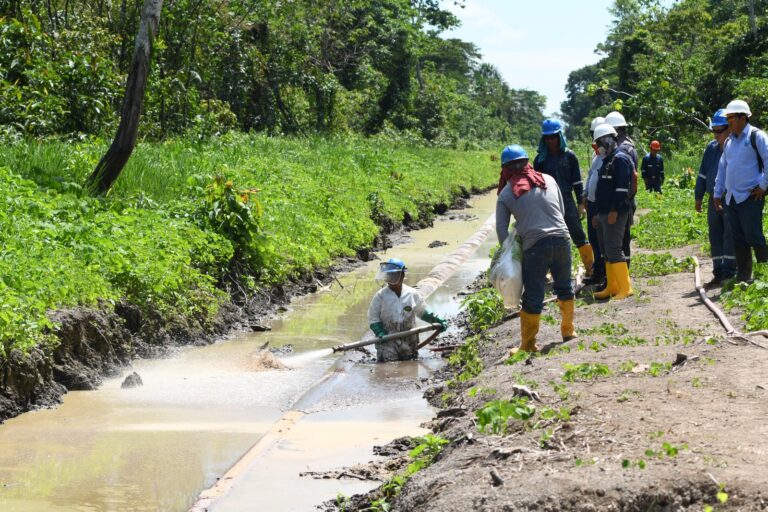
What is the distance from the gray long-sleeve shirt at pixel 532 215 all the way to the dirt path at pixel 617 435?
1.01 metres

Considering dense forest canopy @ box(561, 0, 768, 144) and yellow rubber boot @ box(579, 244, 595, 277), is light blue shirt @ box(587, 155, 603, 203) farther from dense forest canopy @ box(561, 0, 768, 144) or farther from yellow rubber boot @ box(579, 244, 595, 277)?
dense forest canopy @ box(561, 0, 768, 144)

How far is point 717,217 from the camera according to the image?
12000mm

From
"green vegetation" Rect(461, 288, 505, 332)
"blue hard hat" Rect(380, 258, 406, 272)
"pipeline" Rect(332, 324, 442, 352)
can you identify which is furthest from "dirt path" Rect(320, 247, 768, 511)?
"green vegetation" Rect(461, 288, 505, 332)

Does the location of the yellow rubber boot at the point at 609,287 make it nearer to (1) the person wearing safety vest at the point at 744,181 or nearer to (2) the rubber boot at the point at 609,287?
(2) the rubber boot at the point at 609,287

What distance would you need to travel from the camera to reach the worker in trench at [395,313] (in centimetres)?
1114

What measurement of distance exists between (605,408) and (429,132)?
48.0 m

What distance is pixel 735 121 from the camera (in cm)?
1077

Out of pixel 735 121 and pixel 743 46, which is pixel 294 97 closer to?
pixel 743 46

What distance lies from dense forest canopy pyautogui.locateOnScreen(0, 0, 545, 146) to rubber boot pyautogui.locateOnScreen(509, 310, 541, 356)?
33.1 ft

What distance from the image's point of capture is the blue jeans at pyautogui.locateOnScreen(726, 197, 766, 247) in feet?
35.7

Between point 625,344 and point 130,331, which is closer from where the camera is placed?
point 625,344

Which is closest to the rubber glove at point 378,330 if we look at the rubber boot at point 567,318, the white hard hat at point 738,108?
the rubber boot at point 567,318

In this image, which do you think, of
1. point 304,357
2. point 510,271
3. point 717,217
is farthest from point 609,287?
point 304,357

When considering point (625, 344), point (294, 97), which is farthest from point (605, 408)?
point (294, 97)
